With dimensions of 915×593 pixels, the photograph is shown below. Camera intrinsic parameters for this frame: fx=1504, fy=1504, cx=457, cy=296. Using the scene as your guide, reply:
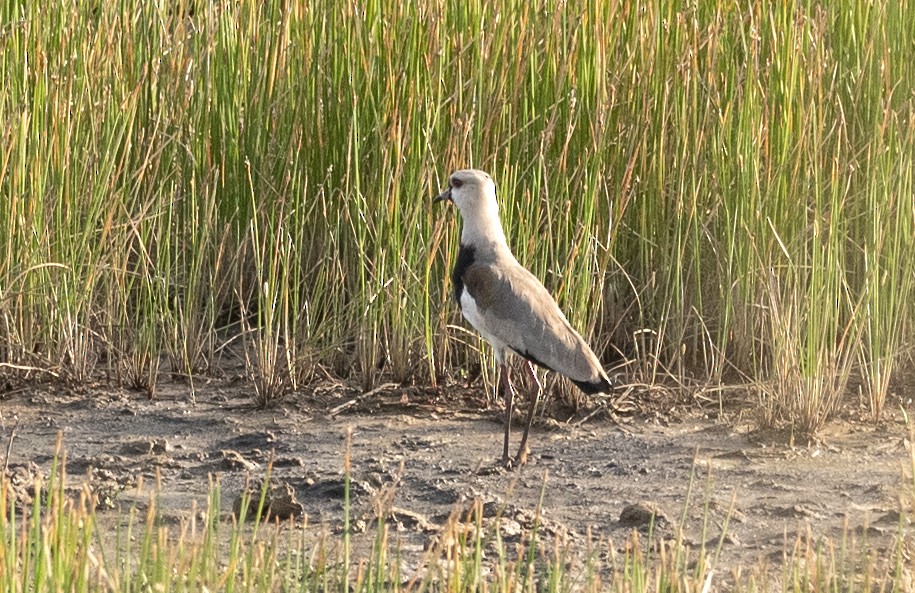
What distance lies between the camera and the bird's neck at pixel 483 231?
434 centimetres

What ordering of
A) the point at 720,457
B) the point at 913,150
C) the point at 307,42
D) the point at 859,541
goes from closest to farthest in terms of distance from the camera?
the point at 859,541
the point at 720,457
the point at 913,150
the point at 307,42

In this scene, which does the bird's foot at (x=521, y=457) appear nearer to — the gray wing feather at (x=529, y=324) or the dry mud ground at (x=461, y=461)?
the dry mud ground at (x=461, y=461)

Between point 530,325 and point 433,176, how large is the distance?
87 centimetres

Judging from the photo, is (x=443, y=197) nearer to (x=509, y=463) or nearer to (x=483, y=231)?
(x=483, y=231)

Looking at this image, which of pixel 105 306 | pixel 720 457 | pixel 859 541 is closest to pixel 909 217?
pixel 720 457

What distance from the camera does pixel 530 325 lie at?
4.12 m

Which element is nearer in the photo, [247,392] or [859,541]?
[859,541]

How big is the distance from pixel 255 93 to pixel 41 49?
74cm

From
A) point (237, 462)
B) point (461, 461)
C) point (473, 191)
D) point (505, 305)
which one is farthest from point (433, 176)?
point (237, 462)

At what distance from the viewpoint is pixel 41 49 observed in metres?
4.71

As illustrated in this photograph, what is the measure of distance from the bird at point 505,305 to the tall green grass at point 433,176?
0.25m

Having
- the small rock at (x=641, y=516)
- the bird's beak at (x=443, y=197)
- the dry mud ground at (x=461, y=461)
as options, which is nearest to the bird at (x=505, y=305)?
the bird's beak at (x=443, y=197)

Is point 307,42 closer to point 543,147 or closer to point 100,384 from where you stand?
point 543,147

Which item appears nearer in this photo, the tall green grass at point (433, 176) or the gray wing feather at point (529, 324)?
the gray wing feather at point (529, 324)
